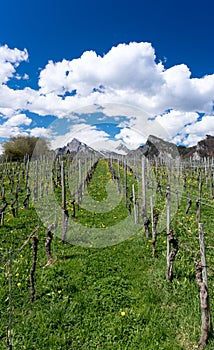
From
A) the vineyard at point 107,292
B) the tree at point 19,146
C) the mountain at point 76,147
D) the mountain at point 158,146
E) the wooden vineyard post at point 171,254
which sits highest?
the tree at point 19,146

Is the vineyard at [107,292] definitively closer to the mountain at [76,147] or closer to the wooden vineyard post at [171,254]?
the wooden vineyard post at [171,254]

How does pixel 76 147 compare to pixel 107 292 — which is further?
Answer: pixel 76 147

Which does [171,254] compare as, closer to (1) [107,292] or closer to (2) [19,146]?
(1) [107,292]

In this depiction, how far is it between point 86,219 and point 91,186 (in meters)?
7.78

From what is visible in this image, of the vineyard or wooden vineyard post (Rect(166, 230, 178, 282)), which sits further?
wooden vineyard post (Rect(166, 230, 178, 282))

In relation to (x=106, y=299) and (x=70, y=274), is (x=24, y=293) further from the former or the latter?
(x=106, y=299)

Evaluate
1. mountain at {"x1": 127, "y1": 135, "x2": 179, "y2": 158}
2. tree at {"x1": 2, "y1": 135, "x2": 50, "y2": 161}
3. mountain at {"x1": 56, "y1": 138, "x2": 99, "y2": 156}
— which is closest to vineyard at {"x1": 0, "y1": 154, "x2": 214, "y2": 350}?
mountain at {"x1": 127, "y1": 135, "x2": 179, "y2": 158}

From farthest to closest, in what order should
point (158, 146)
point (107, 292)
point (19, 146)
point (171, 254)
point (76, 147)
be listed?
1. point (19, 146)
2. point (76, 147)
3. point (158, 146)
4. point (171, 254)
5. point (107, 292)

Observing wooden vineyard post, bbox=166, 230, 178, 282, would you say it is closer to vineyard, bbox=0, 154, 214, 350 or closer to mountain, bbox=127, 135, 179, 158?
vineyard, bbox=0, 154, 214, 350

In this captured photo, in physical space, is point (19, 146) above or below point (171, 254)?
above

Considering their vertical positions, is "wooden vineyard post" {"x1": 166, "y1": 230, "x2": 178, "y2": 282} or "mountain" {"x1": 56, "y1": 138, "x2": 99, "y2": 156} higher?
"mountain" {"x1": 56, "y1": 138, "x2": 99, "y2": 156}

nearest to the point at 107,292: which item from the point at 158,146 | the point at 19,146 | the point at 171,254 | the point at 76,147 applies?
the point at 171,254

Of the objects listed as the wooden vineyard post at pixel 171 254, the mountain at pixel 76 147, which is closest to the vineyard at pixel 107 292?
the wooden vineyard post at pixel 171 254

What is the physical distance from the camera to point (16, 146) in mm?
54625
